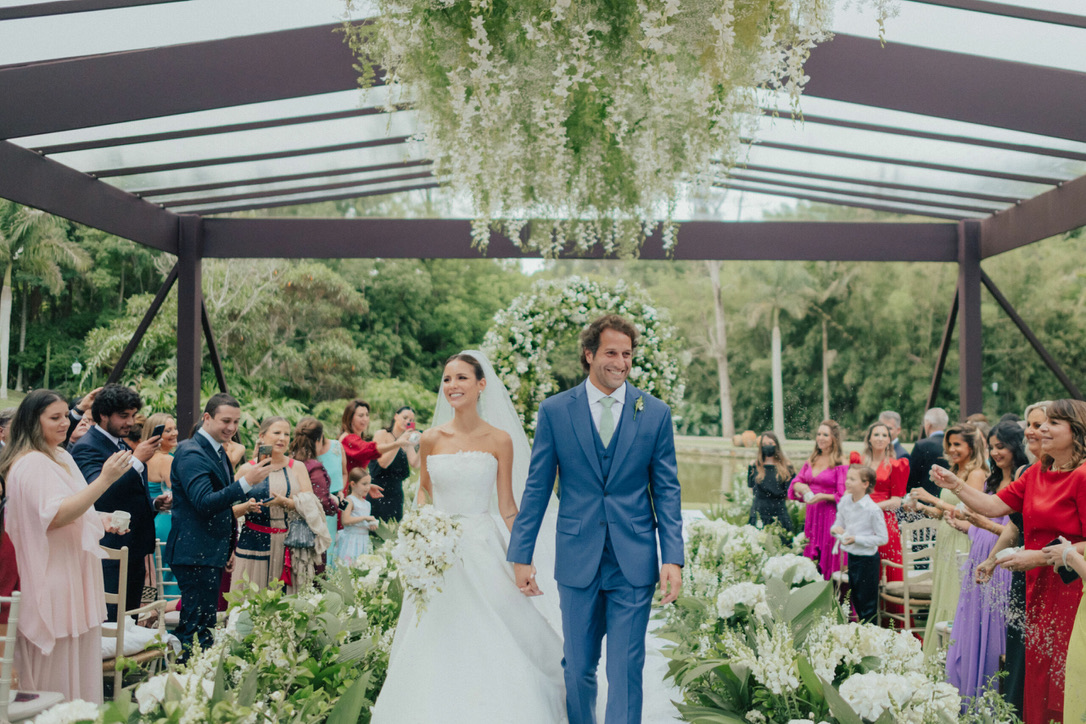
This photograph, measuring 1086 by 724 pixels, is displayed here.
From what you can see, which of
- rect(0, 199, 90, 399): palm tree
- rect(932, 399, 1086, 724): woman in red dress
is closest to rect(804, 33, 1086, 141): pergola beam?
rect(932, 399, 1086, 724): woman in red dress

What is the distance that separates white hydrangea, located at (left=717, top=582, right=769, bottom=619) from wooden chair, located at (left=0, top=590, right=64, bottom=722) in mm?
2747

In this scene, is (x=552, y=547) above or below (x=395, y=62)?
below

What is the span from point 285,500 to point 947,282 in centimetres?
2565

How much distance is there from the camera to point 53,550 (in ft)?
12.4

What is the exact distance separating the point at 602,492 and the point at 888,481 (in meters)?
4.22

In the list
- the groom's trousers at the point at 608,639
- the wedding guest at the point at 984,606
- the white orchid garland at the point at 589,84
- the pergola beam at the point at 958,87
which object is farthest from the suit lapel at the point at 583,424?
the pergola beam at the point at 958,87

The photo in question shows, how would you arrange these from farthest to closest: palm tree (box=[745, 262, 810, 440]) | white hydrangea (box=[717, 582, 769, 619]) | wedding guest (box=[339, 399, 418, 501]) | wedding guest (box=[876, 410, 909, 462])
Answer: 1. palm tree (box=[745, 262, 810, 440])
2. wedding guest (box=[876, 410, 909, 462])
3. wedding guest (box=[339, 399, 418, 501])
4. white hydrangea (box=[717, 582, 769, 619])

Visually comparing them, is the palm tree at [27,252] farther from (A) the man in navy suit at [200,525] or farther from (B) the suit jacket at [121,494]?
(A) the man in navy suit at [200,525]

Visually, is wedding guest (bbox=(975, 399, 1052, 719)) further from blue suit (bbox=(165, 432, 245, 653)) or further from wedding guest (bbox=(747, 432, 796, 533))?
blue suit (bbox=(165, 432, 245, 653))

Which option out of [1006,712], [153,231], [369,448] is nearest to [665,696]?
[1006,712]

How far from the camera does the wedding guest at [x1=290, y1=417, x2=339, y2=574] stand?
6.10m

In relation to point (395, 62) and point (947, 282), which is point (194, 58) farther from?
point (947, 282)

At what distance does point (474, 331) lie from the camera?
26.9 m

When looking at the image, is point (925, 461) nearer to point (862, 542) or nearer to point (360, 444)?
point (862, 542)
